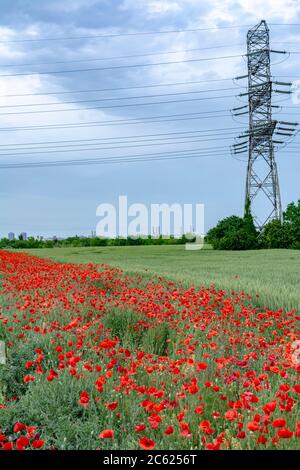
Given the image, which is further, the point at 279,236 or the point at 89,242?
the point at 89,242

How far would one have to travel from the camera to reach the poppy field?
11.5 ft

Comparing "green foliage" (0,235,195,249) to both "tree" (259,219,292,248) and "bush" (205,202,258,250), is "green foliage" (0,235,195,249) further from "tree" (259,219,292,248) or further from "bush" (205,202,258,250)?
"tree" (259,219,292,248)

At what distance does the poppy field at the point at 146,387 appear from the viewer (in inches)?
138

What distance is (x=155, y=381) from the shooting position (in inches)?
183

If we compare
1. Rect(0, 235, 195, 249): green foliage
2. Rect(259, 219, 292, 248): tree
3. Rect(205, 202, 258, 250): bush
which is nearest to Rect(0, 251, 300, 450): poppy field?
Rect(205, 202, 258, 250): bush

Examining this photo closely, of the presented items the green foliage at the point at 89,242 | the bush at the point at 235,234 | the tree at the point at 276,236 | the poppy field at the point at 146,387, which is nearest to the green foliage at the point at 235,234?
the bush at the point at 235,234

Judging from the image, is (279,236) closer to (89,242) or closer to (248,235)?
(248,235)

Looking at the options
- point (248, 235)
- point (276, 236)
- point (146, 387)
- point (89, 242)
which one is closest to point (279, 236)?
point (276, 236)

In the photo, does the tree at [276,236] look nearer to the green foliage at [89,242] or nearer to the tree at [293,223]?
the tree at [293,223]

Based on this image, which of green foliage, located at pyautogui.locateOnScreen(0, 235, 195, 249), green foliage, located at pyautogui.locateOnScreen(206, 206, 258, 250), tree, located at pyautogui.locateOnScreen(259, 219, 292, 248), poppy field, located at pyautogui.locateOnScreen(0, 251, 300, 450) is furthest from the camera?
green foliage, located at pyautogui.locateOnScreen(0, 235, 195, 249)

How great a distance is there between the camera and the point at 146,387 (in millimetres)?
4656

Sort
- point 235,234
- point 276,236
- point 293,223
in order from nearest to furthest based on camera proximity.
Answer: point 235,234 → point 276,236 → point 293,223
